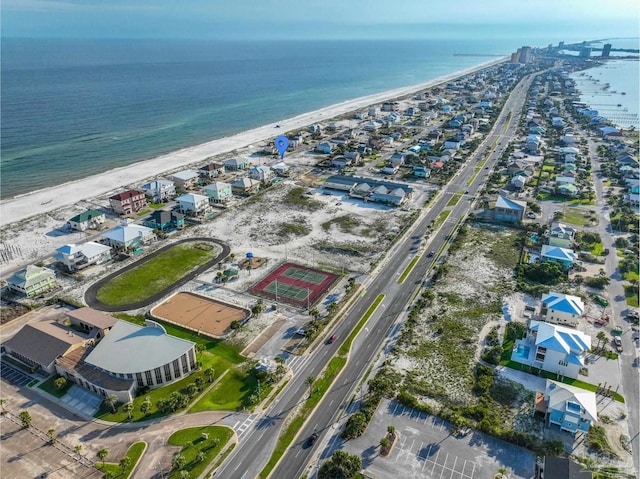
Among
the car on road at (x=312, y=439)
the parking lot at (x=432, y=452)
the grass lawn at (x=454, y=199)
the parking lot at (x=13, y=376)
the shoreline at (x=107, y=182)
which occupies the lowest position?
the parking lot at (x=432, y=452)

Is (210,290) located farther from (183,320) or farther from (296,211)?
(296,211)

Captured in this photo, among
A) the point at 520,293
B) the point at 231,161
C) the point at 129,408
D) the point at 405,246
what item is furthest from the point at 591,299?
the point at 231,161

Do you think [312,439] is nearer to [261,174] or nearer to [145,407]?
[145,407]

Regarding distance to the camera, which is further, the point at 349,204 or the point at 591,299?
the point at 349,204

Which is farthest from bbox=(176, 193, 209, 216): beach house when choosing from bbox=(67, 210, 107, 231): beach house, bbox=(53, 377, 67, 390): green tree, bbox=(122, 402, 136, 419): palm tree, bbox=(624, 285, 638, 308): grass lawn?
bbox=(624, 285, 638, 308): grass lawn

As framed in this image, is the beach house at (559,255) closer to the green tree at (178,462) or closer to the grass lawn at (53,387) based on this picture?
the green tree at (178,462)

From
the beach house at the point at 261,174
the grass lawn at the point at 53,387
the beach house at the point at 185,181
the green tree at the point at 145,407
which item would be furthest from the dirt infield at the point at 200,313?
the beach house at the point at 261,174

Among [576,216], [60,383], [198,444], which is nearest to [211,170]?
[60,383]
